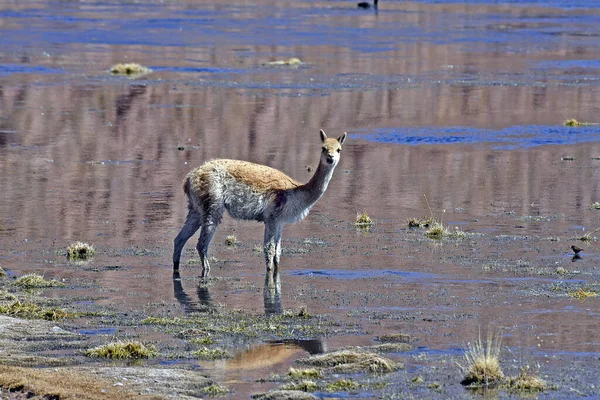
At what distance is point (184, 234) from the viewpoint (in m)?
15.8

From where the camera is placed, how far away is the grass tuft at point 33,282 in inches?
566

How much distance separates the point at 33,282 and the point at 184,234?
2.17m

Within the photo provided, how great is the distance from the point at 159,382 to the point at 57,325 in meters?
2.58

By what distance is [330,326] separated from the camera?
1260 cm

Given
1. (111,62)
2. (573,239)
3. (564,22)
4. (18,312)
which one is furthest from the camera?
(564,22)

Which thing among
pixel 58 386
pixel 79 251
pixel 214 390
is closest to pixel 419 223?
pixel 79 251

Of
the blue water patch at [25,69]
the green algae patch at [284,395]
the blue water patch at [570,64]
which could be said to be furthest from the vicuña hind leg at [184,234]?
the blue water patch at [570,64]

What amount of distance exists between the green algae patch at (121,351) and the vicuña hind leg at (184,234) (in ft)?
14.3

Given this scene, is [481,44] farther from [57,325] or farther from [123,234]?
[57,325]

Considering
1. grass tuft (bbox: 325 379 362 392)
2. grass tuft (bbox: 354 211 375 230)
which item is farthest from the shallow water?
grass tuft (bbox: 325 379 362 392)

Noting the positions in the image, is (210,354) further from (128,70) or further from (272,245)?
(128,70)

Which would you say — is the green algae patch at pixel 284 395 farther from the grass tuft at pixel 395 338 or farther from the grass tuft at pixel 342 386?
the grass tuft at pixel 395 338

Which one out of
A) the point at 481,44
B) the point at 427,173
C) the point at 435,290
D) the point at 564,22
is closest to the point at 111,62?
the point at 481,44

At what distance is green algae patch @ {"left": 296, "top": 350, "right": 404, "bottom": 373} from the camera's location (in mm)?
10875
